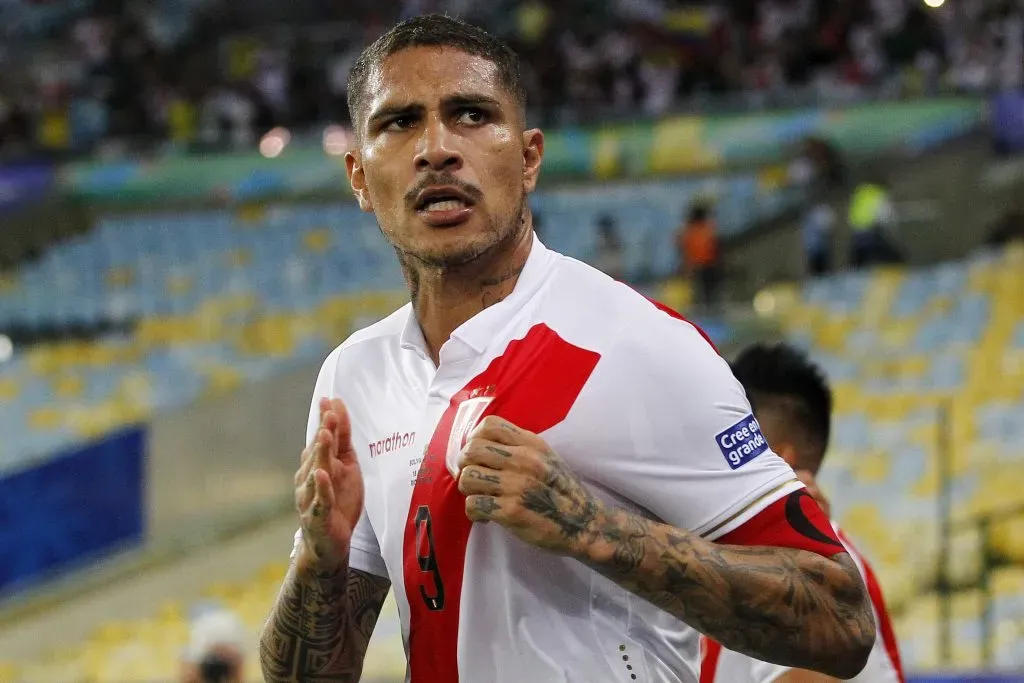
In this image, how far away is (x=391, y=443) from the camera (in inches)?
91.4

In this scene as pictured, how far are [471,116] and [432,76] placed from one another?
89mm

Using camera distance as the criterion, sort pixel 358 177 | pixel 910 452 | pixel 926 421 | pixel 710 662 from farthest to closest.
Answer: pixel 926 421
pixel 910 452
pixel 710 662
pixel 358 177

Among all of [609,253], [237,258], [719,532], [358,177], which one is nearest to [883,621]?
[719,532]

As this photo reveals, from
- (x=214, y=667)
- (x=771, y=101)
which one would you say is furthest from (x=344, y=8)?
(x=214, y=667)

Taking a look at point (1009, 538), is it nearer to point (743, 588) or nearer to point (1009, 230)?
point (1009, 230)

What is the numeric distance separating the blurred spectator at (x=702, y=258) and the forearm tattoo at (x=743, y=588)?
957 cm

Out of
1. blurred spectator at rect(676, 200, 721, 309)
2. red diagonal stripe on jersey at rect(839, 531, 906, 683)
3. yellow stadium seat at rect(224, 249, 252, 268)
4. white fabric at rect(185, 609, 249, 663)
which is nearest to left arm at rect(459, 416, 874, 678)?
red diagonal stripe on jersey at rect(839, 531, 906, 683)

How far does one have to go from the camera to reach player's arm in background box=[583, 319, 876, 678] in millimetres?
1955

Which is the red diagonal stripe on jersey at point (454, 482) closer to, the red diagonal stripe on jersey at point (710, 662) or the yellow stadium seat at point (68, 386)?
the red diagonal stripe on jersey at point (710, 662)

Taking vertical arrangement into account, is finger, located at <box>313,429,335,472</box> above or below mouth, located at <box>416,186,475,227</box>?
below

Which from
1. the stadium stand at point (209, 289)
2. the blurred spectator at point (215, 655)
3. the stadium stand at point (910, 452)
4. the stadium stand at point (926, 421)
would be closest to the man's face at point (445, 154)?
the blurred spectator at point (215, 655)

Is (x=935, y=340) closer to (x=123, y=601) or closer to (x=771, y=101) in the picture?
(x=771, y=101)

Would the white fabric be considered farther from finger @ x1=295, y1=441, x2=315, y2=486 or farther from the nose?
the nose

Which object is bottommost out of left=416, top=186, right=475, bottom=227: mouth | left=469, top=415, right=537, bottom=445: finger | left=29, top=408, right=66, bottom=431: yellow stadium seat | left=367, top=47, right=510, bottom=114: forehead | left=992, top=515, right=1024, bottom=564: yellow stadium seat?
left=992, top=515, right=1024, bottom=564: yellow stadium seat
